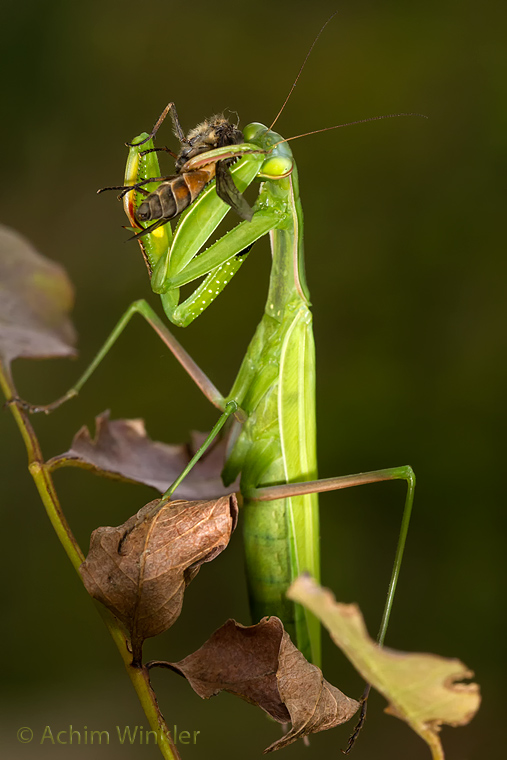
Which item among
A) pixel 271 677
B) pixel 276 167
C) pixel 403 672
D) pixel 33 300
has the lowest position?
pixel 271 677

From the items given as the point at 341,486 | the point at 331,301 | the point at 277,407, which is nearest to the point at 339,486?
the point at 341,486

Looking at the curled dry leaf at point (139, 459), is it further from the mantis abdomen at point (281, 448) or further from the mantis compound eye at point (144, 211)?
the mantis compound eye at point (144, 211)

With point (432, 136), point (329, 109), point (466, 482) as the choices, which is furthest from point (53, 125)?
point (466, 482)

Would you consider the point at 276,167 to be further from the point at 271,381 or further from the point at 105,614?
the point at 105,614

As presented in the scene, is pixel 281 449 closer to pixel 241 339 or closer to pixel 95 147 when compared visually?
pixel 241 339

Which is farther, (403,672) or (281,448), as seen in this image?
(281,448)

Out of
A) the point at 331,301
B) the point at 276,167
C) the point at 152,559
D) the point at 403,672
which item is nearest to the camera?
the point at 403,672
